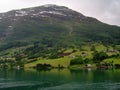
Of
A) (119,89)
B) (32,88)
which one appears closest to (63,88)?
(32,88)

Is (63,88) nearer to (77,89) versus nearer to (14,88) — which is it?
(77,89)

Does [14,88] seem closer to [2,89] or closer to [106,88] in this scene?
[2,89]

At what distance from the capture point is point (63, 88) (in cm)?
12206

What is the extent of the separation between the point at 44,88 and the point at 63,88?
8.46 meters

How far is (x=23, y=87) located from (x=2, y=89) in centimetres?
956

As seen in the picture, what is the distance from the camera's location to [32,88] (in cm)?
12781

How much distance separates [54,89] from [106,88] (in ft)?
65.1

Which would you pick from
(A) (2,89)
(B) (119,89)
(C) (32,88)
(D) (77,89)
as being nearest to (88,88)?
(D) (77,89)

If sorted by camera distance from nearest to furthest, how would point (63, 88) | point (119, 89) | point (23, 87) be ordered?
point (119, 89) < point (63, 88) < point (23, 87)

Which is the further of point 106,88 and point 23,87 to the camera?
point 23,87

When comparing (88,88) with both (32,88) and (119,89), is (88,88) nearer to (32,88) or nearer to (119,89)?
(119,89)

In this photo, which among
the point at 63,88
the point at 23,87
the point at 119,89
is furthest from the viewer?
the point at 23,87

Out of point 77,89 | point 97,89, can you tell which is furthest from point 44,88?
point 97,89

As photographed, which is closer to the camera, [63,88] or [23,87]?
[63,88]
